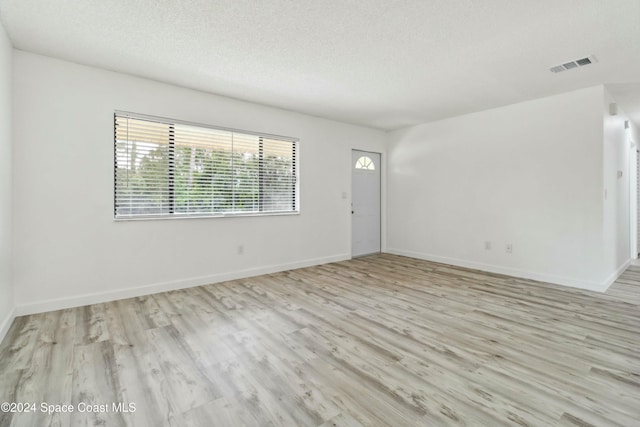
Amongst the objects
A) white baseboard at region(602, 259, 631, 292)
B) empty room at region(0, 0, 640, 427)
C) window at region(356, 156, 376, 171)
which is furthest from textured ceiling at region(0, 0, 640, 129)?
white baseboard at region(602, 259, 631, 292)

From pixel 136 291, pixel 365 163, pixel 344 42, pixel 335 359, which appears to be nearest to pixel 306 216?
pixel 365 163

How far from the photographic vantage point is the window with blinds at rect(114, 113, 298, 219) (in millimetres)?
3557

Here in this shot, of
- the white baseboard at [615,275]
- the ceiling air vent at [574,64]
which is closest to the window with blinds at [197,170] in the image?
the ceiling air vent at [574,64]

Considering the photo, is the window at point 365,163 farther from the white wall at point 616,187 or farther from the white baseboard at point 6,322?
the white baseboard at point 6,322

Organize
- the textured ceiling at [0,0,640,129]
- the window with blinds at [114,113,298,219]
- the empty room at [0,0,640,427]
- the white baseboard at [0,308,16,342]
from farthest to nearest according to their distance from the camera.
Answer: the window with blinds at [114,113,298,219] → the white baseboard at [0,308,16,342] → the textured ceiling at [0,0,640,129] → the empty room at [0,0,640,427]

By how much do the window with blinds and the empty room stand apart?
27mm

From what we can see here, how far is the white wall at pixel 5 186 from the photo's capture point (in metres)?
2.54

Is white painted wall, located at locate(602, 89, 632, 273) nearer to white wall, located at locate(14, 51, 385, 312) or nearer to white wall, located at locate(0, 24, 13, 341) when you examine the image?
white wall, located at locate(14, 51, 385, 312)

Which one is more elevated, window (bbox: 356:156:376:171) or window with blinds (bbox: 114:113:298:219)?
window (bbox: 356:156:376:171)

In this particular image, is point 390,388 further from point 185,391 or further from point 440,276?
point 440,276

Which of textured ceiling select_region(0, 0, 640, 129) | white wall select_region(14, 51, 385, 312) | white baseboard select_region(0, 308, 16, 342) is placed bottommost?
white baseboard select_region(0, 308, 16, 342)

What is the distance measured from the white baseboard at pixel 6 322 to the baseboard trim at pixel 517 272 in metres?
5.70

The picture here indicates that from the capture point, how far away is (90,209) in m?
3.30

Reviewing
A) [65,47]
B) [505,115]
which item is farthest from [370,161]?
[65,47]
